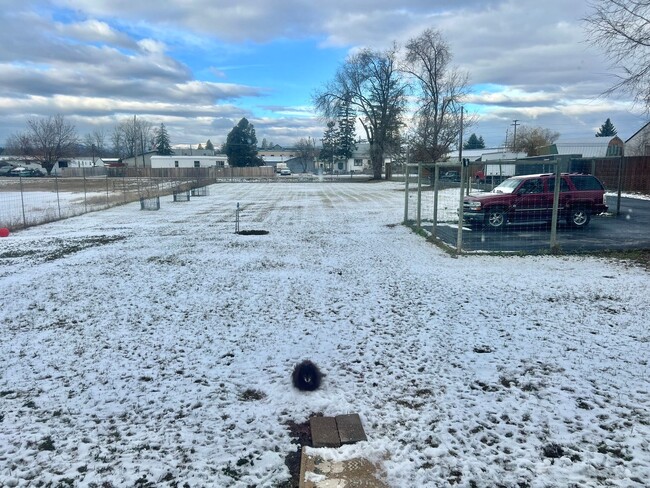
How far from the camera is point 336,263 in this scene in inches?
385

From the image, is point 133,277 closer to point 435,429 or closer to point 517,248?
point 435,429

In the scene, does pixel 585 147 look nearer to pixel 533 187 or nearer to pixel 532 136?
pixel 532 136

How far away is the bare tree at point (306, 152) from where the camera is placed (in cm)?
11261

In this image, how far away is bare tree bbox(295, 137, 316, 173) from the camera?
4433 inches

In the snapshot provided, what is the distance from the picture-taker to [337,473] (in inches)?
124

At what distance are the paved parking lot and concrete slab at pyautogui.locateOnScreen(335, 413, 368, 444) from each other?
8312 mm

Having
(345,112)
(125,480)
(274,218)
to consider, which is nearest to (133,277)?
(125,480)

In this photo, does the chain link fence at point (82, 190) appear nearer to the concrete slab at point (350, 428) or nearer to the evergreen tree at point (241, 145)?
the evergreen tree at point (241, 145)

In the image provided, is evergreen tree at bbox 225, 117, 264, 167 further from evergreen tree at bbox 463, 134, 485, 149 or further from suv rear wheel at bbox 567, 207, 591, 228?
suv rear wheel at bbox 567, 207, 591, 228

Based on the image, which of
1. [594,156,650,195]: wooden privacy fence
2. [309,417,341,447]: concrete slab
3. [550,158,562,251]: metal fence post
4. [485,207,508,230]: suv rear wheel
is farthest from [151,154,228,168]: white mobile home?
[309,417,341,447]: concrete slab

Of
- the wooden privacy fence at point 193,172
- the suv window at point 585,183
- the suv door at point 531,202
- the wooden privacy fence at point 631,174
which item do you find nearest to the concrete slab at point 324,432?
the suv door at point 531,202

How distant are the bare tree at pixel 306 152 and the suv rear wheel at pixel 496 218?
9817cm

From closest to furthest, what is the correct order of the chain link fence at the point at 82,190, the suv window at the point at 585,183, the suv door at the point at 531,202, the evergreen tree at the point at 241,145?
the suv door at the point at 531,202 < the suv window at the point at 585,183 < the chain link fence at the point at 82,190 < the evergreen tree at the point at 241,145

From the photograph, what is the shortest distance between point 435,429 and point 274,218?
1563 centimetres
